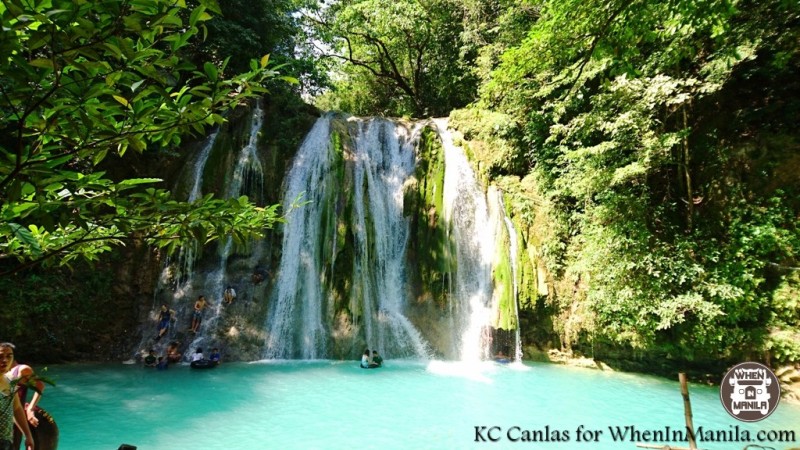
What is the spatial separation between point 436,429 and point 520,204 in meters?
7.21

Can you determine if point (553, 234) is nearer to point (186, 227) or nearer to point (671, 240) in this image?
point (671, 240)

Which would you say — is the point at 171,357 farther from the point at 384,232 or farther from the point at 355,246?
the point at 384,232

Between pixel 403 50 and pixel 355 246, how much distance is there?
12.6 meters

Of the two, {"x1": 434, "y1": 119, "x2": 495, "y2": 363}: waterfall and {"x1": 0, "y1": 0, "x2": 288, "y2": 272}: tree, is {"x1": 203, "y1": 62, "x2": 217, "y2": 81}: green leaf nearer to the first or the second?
{"x1": 0, "y1": 0, "x2": 288, "y2": 272}: tree

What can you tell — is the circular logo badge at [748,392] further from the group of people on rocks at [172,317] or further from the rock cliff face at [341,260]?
the group of people on rocks at [172,317]

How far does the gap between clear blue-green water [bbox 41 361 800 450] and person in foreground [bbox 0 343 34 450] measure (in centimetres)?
301

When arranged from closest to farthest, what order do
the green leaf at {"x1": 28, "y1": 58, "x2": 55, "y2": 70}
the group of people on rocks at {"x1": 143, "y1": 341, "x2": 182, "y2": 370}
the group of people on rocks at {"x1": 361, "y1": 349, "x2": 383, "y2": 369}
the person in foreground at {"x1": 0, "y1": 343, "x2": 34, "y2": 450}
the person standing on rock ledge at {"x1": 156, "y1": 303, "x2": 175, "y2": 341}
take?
the green leaf at {"x1": 28, "y1": 58, "x2": 55, "y2": 70}, the person in foreground at {"x1": 0, "y1": 343, "x2": 34, "y2": 450}, the group of people on rocks at {"x1": 143, "y1": 341, "x2": 182, "y2": 370}, the group of people on rocks at {"x1": 361, "y1": 349, "x2": 383, "y2": 369}, the person standing on rock ledge at {"x1": 156, "y1": 303, "x2": 175, "y2": 341}

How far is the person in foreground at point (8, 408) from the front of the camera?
286 cm

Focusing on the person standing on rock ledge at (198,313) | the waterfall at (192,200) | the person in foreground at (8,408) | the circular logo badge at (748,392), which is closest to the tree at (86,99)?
the person in foreground at (8,408)

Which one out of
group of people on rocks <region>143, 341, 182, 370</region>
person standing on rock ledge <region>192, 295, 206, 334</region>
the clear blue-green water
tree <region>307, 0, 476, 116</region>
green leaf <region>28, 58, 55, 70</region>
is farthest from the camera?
tree <region>307, 0, 476, 116</region>

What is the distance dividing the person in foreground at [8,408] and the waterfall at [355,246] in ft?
25.3

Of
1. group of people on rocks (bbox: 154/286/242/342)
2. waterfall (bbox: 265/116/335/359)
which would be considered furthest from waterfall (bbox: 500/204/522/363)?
group of people on rocks (bbox: 154/286/242/342)

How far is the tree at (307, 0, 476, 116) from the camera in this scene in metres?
16.8

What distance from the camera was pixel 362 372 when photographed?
30.7ft
